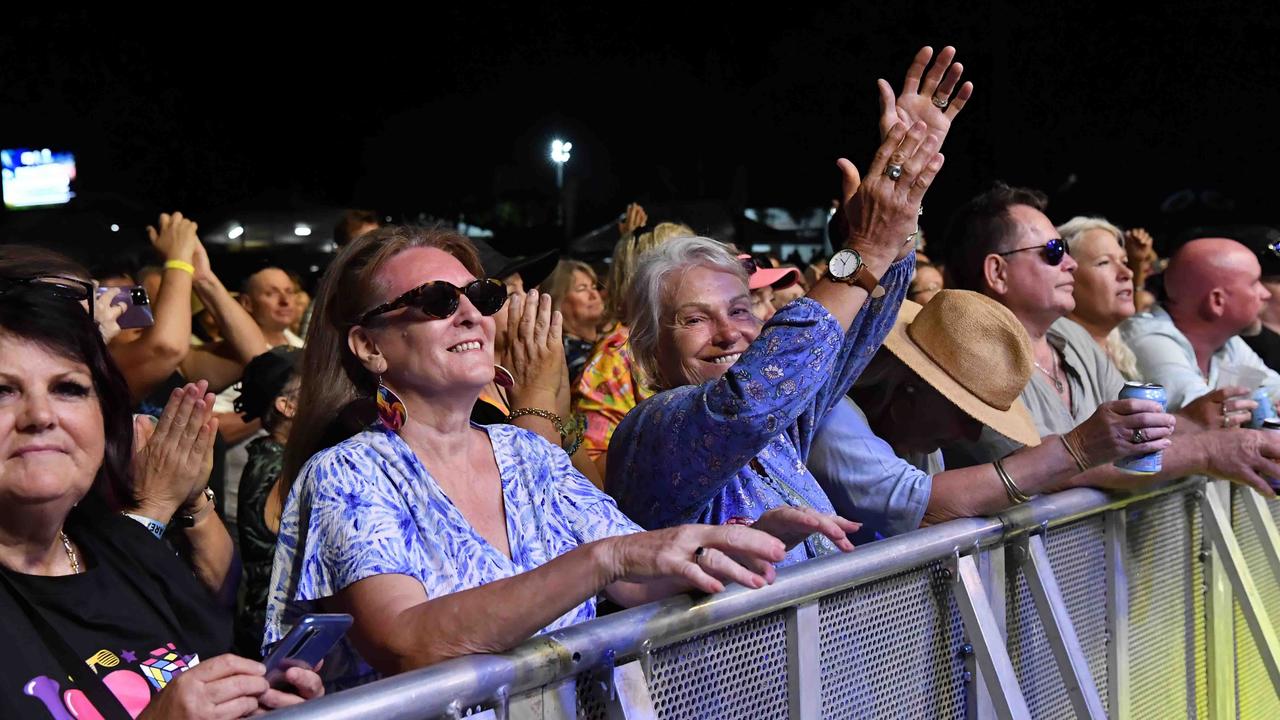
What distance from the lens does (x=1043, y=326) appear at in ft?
13.8

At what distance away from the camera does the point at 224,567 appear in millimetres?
2670

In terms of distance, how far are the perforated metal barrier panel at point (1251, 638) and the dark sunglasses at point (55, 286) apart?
3.35m

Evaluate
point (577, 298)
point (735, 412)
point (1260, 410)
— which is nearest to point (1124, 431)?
point (1260, 410)

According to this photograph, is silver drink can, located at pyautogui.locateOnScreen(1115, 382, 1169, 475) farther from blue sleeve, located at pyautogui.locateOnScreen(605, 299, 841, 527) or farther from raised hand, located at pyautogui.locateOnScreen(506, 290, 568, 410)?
raised hand, located at pyautogui.locateOnScreen(506, 290, 568, 410)

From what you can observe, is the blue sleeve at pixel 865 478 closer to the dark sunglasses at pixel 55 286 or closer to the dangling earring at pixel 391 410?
the dangling earring at pixel 391 410

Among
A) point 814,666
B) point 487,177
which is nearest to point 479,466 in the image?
point 814,666

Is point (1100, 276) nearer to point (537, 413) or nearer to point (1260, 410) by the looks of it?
point (1260, 410)

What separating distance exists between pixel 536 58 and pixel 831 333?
15.5 m

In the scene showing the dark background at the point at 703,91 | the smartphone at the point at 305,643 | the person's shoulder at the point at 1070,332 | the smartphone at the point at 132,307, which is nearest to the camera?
the smartphone at the point at 305,643

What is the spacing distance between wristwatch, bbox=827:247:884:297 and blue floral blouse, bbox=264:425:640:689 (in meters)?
0.75

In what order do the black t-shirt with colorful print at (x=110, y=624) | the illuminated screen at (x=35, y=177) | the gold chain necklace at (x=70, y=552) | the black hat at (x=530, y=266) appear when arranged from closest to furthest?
the black t-shirt with colorful print at (x=110, y=624)
the gold chain necklace at (x=70, y=552)
the black hat at (x=530, y=266)
the illuminated screen at (x=35, y=177)

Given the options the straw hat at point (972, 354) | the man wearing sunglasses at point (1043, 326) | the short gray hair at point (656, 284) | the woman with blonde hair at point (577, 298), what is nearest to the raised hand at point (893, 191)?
the short gray hair at point (656, 284)

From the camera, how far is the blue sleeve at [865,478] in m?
3.03

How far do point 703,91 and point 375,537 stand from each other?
16.2 metres
